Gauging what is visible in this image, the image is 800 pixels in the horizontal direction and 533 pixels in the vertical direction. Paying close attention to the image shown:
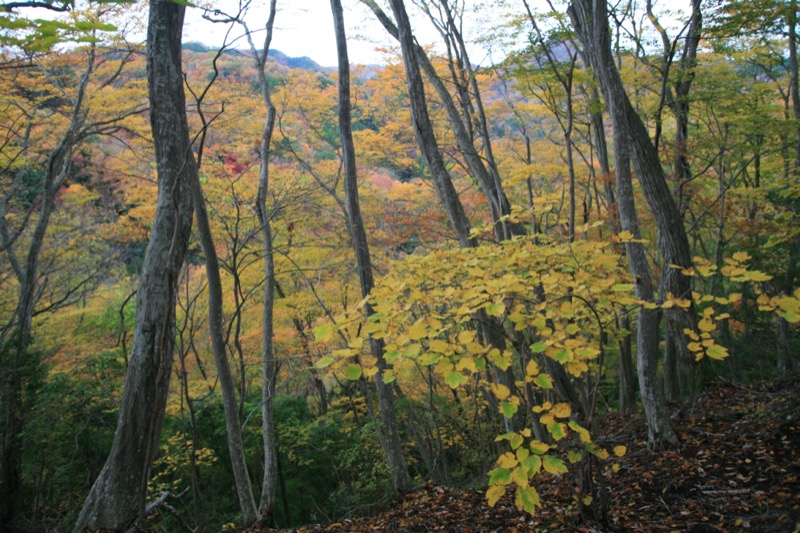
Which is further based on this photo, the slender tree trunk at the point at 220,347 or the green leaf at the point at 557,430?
the slender tree trunk at the point at 220,347

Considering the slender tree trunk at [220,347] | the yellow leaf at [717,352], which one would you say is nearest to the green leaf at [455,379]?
the yellow leaf at [717,352]

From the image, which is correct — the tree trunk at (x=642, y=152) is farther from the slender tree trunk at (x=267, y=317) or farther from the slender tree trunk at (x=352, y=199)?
the slender tree trunk at (x=267, y=317)

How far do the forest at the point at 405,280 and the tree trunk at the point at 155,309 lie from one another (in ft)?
0.05

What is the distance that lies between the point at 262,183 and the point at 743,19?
7.21 meters

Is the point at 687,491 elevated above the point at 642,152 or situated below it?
below

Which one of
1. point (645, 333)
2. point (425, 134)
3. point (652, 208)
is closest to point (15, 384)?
point (425, 134)

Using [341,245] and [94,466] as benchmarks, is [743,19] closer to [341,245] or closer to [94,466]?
[341,245]

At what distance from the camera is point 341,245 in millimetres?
11125

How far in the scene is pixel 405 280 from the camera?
2561mm

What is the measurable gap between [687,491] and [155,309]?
372cm

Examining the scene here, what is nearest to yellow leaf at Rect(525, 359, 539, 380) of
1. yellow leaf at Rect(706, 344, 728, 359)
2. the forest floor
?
yellow leaf at Rect(706, 344, 728, 359)

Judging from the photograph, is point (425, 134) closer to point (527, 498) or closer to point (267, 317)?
point (527, 498)

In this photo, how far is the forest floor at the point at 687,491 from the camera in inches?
116

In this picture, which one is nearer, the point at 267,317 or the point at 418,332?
the point at 418,332
